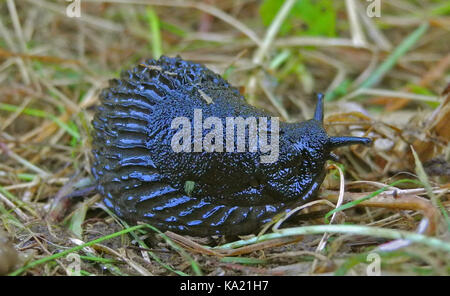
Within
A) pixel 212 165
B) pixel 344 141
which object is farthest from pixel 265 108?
pixel 212 165

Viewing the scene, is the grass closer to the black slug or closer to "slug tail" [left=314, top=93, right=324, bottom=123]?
the black slug

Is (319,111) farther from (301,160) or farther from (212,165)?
(212,165)

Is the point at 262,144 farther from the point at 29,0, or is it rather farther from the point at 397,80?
the point at 29,0

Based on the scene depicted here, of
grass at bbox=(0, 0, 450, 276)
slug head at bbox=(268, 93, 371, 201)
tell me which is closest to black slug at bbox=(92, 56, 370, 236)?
slug head at bbox=(268, 93, 371, 201)

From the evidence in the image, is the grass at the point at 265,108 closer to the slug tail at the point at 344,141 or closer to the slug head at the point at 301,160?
the slug head at the point at 301,160

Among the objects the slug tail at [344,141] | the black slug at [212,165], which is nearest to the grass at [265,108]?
the black slug at [212,165]
